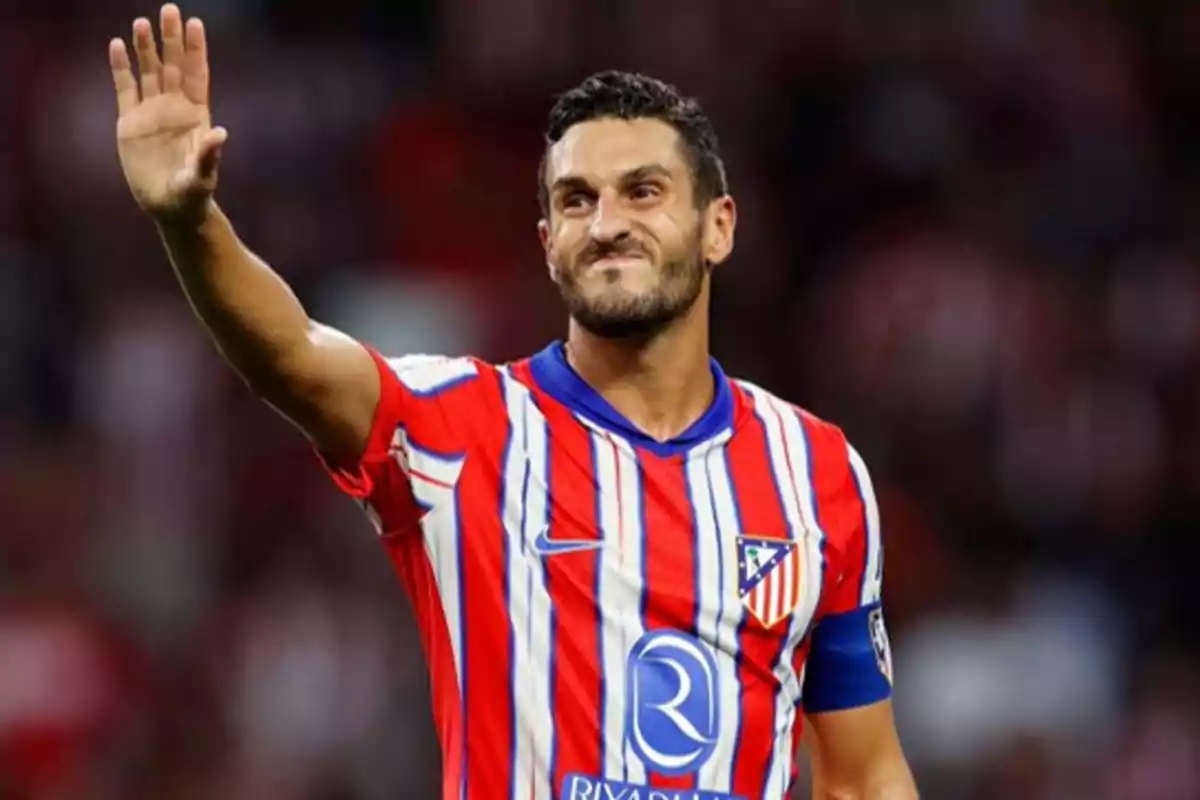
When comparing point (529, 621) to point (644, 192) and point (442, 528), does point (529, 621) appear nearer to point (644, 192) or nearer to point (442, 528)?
point (442, 528)

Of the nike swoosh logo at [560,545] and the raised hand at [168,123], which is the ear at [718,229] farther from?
the raised hand at [168,123]

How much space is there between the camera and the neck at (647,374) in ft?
12.8

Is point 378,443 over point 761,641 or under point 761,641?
over

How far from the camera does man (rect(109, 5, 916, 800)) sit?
341cm

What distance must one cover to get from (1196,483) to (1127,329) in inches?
28.9

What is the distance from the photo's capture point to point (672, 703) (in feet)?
11.8

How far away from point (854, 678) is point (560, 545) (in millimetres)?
693

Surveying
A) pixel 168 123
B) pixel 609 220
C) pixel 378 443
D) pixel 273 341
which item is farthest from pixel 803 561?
pixel 168 123

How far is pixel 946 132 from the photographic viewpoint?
9227mm

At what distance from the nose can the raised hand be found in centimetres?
69

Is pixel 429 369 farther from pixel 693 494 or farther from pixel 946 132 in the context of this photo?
pixel 946 132

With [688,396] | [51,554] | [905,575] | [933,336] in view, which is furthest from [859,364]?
[688,396]

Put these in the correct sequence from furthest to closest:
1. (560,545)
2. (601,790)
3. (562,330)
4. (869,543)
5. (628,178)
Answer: (562,330)
(869,543)
(628,178)
(560,545)
(601,790)

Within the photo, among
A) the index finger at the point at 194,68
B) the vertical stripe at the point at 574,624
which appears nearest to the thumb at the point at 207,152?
the index finger at the point at 194,68
